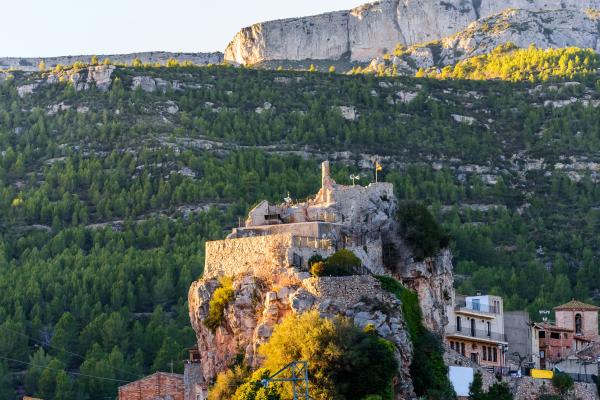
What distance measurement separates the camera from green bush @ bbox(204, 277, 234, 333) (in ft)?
228

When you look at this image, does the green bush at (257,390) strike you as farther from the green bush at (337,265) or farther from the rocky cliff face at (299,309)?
the green bush at (337,265)

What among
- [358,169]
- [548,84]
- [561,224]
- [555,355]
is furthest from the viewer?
[548,84]

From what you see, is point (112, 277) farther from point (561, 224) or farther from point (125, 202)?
point (561, 224)

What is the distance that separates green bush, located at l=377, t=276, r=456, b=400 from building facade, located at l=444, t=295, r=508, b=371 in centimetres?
715

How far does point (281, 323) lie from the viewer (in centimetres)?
6450

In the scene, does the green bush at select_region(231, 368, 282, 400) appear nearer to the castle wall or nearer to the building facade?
the building facade

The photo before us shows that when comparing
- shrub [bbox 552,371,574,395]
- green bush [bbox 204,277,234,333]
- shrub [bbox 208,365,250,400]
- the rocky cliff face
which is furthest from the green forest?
shrub [bbox 552,371,574,395]

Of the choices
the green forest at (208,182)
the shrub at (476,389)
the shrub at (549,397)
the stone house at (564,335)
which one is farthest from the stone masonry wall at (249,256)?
the stone house at (564,335)

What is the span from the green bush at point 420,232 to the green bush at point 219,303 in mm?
10775

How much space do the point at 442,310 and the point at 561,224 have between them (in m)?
65.8

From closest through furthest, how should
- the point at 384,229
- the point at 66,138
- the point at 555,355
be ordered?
the point at 384,229
the point at 555,355
the point at 66,138

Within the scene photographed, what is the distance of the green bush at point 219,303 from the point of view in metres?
69.6

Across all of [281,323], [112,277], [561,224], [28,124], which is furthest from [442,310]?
[28,124]

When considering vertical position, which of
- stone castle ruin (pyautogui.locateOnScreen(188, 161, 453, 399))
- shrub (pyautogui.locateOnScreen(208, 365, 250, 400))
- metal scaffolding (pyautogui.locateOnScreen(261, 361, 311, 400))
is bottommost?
shrub (pyautogui.locateOnScreen(208, 365, 250, 400))
